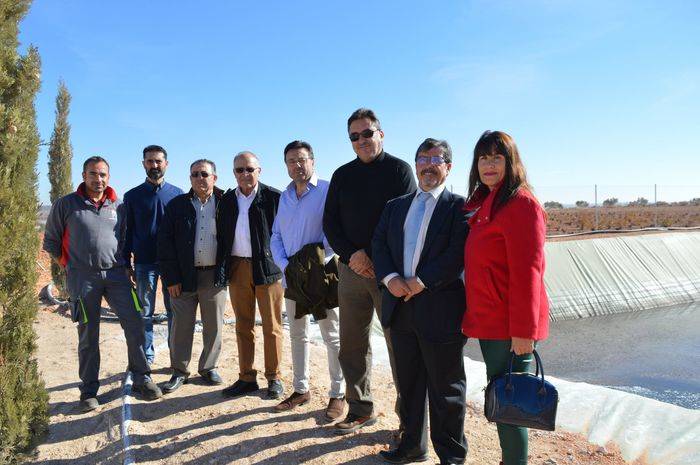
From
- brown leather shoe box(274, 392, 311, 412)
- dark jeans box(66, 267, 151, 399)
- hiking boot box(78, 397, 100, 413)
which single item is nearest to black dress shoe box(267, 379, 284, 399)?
brown leather shoe box(274, 392, 311, 412)

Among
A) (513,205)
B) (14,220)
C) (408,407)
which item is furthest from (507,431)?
(14,220)

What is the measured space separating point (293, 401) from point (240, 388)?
63 centimetres

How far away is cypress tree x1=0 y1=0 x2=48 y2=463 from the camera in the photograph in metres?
2.98

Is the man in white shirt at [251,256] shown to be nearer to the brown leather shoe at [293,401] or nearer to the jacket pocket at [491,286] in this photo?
the brown leather shoe at [293,401]

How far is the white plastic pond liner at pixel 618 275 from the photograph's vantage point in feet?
38.8

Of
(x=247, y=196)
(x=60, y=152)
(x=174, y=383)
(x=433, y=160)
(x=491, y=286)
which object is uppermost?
(x=60, y=152)

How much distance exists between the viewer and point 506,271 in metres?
2.56

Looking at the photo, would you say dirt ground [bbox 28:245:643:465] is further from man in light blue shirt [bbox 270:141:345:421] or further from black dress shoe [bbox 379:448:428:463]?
man in light blue shirt [bbox 270:141:345:421]

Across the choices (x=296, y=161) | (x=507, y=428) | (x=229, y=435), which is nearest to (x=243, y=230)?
(x=296, y=161)

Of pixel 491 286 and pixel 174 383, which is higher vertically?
pixel 491 286

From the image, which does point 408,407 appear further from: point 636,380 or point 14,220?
point 636,380

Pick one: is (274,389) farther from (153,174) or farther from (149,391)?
(153,174)

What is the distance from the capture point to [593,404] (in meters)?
4.51

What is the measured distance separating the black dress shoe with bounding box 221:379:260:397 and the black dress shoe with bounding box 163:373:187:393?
494 millimetres
